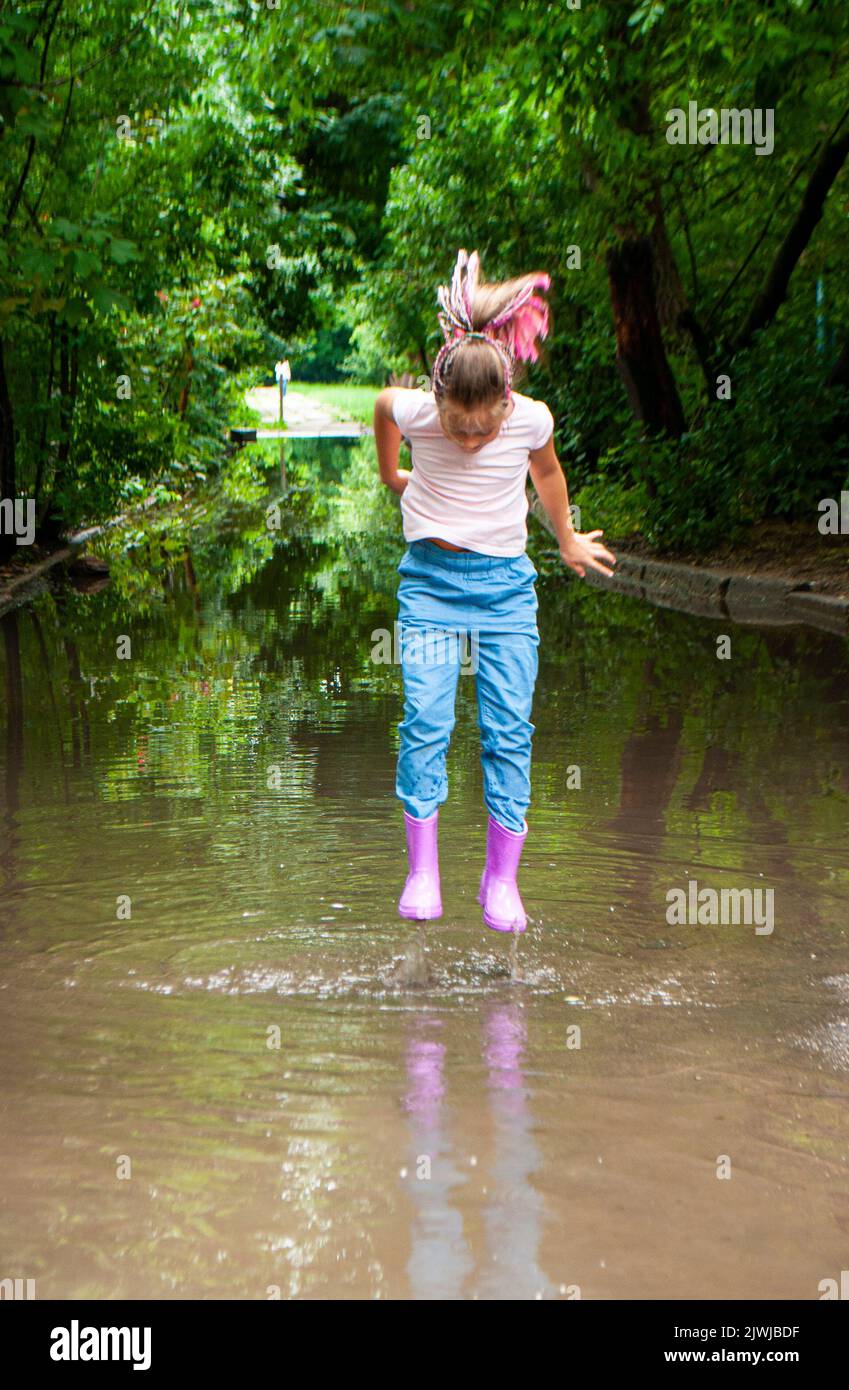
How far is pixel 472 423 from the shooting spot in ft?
14.8

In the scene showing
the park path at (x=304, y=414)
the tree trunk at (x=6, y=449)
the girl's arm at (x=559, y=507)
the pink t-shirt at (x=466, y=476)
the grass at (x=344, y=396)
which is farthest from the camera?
the grass at (x=344, y=396)

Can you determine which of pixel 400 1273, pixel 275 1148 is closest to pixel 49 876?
pixel 275 1148

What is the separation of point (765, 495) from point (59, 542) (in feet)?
27.8

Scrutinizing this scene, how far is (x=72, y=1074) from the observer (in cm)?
409

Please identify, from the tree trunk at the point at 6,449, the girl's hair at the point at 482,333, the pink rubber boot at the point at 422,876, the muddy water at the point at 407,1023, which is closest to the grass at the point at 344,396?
the tree trunk at the point at 6,449

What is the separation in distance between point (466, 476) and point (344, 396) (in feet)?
324

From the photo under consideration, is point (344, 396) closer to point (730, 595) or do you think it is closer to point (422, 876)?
point (730, 595)

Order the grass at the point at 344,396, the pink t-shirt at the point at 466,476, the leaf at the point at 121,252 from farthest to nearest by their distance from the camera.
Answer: the grass at the point at 344,396 < the leaf at the point at 121,252 < the pink t-shirt at the point at 466,476

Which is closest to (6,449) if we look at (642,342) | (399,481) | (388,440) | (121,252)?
(642,342)

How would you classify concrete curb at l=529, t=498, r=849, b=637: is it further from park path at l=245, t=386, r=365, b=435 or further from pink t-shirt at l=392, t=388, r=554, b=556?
park path at l=245, t=386, r=365, b=435

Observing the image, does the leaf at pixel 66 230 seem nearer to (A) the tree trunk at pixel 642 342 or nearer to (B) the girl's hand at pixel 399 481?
(B) the girl's hand at pixel 399 481

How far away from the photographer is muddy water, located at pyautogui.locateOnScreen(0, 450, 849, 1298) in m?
3.19

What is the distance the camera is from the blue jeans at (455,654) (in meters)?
4.74

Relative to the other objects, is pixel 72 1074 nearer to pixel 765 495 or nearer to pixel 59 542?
pixel 765 495
